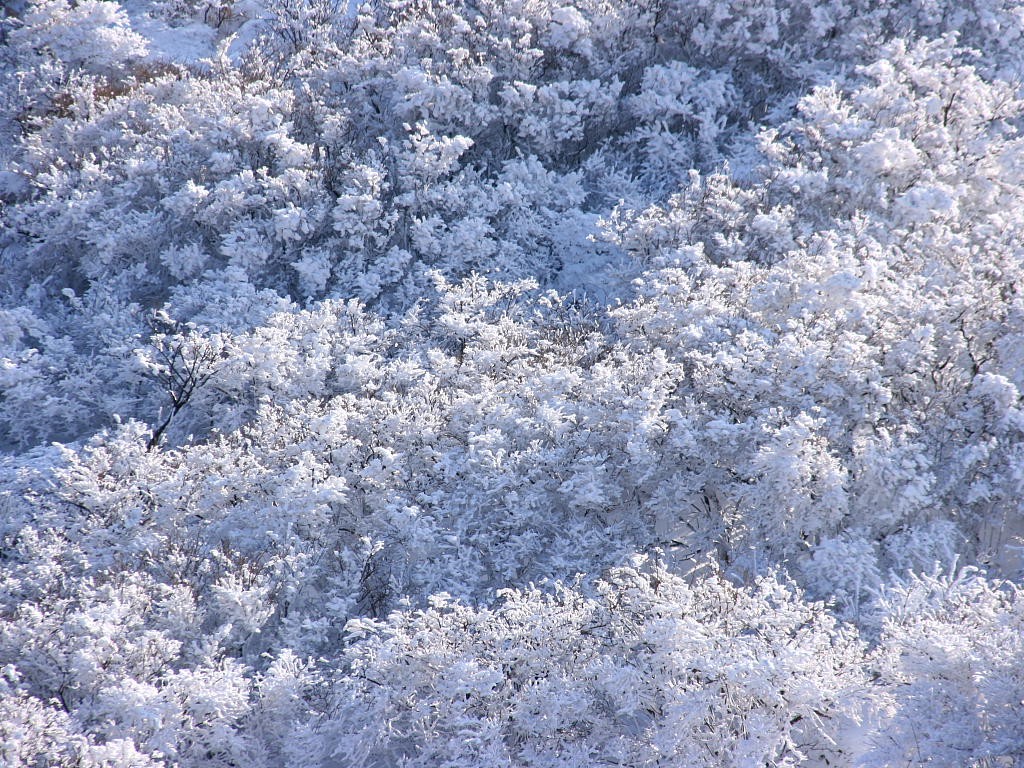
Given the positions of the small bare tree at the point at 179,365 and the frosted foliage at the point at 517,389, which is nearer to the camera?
the frosted foliage at the point at 517,389

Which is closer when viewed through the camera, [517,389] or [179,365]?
[517,389]

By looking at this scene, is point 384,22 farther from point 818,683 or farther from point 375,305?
point 818,683

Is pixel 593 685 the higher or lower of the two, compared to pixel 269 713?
higher

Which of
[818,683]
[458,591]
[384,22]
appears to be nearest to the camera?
[818,683]

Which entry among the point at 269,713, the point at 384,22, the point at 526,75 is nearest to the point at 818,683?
the point at 269,713

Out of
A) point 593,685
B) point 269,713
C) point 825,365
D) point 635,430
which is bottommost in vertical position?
point 269,713

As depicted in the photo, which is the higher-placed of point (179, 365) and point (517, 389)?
point (517, 389)

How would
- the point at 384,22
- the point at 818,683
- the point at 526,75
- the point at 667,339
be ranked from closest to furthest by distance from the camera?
1. the point at 818,683
2. the point at 667,339
3. the point at 526,75
4. the point at 384,22

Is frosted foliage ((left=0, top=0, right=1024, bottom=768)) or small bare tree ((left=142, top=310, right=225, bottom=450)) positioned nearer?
frosted foliage ((left=0, top=0, right=1024, bottom=768))
